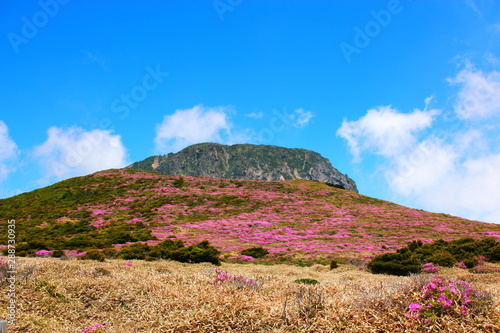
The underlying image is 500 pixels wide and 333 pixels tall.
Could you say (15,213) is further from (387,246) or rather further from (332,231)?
(387,246)

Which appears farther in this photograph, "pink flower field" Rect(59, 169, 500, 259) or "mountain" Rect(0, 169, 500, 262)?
"pink flower field" Rect(59, 169, 500, 259)

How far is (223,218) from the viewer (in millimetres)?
42938

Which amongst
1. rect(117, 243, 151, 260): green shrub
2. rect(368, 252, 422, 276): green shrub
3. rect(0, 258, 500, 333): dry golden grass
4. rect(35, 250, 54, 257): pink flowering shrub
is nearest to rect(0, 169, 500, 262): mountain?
rect(35, 250, 54, 257): pink flowering shrub

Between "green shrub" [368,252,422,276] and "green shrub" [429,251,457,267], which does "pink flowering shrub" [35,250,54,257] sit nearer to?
"green shrub" [368,252,422,276]

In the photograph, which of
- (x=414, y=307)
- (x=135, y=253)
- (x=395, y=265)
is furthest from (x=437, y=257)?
(x=135, y=253)

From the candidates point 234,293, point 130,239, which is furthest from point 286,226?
point 234,293

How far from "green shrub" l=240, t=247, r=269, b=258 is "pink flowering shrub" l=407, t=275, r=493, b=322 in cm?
1937

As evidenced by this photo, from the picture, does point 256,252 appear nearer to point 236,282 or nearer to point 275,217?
point 236,282

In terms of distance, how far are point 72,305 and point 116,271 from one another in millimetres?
4441

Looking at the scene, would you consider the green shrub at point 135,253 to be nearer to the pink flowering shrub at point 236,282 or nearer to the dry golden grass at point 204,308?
the dry golden grass at point 204,308

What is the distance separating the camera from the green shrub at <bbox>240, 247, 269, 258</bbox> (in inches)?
1066

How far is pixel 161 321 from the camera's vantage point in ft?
28.8

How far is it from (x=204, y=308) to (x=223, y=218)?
111ft

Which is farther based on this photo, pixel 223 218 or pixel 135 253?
pixel 223 218
